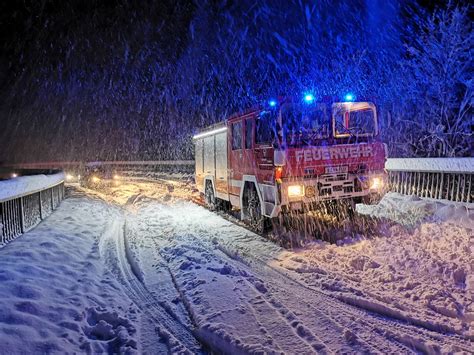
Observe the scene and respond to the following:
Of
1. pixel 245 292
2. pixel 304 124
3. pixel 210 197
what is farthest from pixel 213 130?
pixel 245 292

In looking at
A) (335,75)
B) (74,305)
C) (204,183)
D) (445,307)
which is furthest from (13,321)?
(335,75)

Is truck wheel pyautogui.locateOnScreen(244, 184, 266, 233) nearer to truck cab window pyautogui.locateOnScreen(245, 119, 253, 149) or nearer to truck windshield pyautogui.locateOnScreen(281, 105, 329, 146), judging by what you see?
truck cab window pyautogui.locateOnScreen(245, 119, 253, 149)

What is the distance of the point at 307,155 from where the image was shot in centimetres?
688

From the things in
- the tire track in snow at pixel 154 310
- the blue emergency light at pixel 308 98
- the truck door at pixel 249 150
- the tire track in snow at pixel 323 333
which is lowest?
the tire track in snow at pixel 154 310

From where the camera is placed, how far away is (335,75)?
Answer: 2900 centimetres

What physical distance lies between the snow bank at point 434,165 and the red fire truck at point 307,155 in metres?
2.69

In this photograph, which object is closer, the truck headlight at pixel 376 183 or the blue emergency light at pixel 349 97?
the blue emergency light at pixel 349 97

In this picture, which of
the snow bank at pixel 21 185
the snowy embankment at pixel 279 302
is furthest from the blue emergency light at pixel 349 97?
the snow bank at pixel 21 185

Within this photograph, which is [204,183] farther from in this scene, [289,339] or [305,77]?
[305,77]

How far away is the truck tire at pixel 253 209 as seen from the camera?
8.05m

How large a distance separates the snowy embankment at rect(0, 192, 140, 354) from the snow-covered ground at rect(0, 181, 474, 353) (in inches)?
0.6

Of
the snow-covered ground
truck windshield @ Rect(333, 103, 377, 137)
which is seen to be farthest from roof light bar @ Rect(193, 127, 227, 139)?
the snow-covered ground

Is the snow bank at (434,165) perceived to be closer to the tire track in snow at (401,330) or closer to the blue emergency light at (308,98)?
the blue emergency light at (308,98)

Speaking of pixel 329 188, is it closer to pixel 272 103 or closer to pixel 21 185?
pixel 272 103
